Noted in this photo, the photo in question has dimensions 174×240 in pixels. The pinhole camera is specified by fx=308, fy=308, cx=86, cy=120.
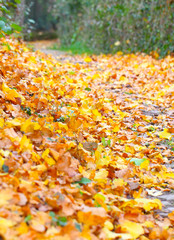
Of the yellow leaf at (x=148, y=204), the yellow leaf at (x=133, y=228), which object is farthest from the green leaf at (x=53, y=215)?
the yellow leaf at (x=148, y=204)

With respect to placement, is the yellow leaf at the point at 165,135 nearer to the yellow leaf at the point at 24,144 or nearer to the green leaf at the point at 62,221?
the yellow leaf at the point at 24,144

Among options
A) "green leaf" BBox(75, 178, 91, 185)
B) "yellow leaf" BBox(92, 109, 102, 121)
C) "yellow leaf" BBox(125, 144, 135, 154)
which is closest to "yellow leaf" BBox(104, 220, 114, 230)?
"green leaf" BBox(75, 178, 91, 185)

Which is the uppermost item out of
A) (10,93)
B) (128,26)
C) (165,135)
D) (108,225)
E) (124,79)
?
(128,26)

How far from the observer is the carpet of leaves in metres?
1.24

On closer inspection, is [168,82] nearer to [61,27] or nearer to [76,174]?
[76,174]

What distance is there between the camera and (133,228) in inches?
54.5

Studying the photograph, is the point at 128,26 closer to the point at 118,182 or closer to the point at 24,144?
the point at 118,182

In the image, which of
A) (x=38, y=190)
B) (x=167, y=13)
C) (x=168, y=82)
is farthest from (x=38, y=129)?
(x=167, y=13)

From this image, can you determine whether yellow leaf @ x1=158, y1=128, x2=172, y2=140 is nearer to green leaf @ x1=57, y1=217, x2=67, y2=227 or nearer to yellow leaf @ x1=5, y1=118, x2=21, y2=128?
yellow leaf @ x1=5, y1=118, x2=21, y2=128

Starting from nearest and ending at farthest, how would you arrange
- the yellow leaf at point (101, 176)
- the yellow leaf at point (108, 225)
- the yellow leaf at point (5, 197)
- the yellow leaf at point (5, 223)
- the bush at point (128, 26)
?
the yellow leaf at point (5, 223)
the yellow leaf at point (5, 197)
the yellow leaf at point (108, 225)
the yellow leaf at point (101, 176)
the bush at point (128, 26)

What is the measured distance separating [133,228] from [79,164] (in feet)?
1.97

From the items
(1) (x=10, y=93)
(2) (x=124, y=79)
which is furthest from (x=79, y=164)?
(2) (x=124, y=79)

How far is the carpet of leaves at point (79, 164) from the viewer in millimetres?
Result: 1239

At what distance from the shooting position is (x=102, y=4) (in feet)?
29.6
